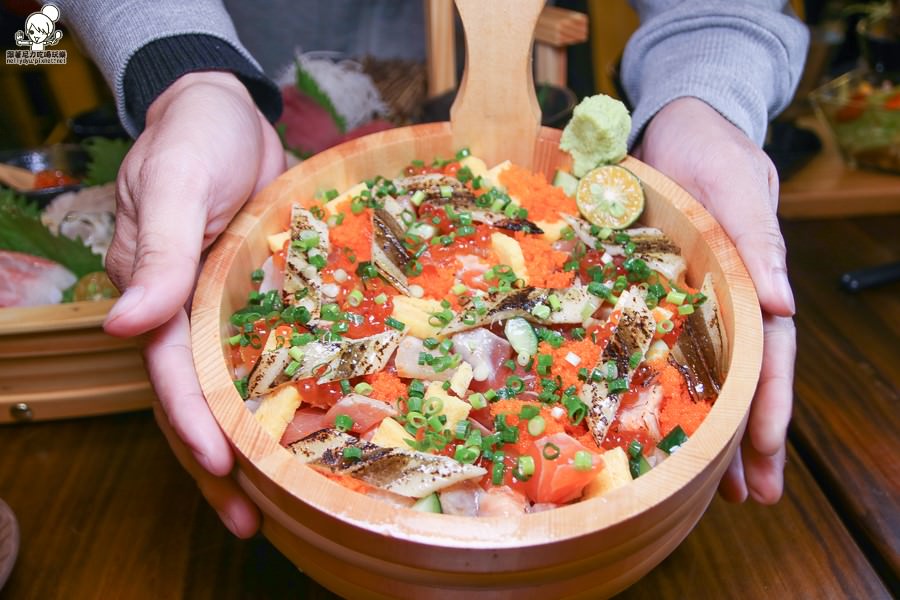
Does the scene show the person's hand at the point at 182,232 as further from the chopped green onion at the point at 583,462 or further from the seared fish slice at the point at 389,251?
the chopped green onion at the point at 583,462

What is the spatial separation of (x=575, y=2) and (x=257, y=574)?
2.87 m

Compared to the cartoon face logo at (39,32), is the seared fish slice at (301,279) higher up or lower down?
lower down

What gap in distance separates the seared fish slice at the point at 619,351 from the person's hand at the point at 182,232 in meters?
0.60

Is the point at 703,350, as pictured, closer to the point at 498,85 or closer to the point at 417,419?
the point at 417,419

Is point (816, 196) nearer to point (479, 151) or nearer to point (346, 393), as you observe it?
point (479, 151)

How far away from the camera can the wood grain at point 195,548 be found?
1.35 metres

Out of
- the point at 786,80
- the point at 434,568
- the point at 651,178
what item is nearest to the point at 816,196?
the point at 786,80

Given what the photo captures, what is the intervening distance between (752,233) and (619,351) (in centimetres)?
36

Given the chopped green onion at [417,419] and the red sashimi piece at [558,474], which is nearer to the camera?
the red sashimi piece at [558,474]

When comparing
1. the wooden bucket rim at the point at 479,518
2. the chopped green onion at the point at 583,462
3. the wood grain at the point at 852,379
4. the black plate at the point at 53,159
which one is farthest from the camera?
the black plate at the point at 53,159

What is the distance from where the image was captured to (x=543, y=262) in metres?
1.46

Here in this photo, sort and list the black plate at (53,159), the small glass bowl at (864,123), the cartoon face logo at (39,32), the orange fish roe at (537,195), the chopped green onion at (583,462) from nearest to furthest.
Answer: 1. the chopped green onion at (583,462)
2. the orange fish roe at (537,195)
3. the cartoon face logo at (39,32)
4. the black plate at (53,159)
5. the small glass bowl at (864,123)

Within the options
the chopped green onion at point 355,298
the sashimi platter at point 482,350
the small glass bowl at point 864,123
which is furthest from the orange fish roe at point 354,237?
the small glass bowl at point 864,123

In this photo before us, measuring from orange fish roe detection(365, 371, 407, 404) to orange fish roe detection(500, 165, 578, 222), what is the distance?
56 centimetres
